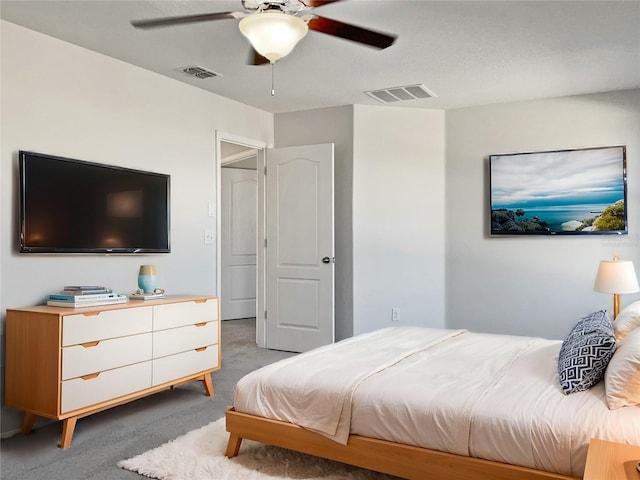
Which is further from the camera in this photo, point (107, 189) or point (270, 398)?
point (107, 189)

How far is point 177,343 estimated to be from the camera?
11.9 feet

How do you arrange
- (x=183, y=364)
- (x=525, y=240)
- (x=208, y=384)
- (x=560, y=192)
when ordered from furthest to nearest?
(x=525, y=240) → (x=560, y=192) → (x=208, y=384) → (x=183, y=364)

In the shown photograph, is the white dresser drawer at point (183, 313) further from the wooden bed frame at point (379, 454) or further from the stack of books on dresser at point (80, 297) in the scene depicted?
the wooden bed frame at point (379, 454)

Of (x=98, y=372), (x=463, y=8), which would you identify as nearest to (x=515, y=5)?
(x=463, y=8)

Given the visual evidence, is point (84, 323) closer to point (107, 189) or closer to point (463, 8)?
point (107, 189)

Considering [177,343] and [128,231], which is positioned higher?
[128,231]

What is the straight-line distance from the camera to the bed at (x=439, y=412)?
6.36 feet

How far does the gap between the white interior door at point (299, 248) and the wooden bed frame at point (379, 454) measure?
2.65 m

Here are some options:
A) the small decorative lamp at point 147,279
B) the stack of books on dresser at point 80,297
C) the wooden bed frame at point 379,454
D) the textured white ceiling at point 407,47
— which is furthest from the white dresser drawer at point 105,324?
the textured white ceiling at point 407,47

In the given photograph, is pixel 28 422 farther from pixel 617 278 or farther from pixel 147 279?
pixel 617 278

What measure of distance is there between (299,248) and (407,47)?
2.40 metres

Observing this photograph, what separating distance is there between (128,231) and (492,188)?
334 cm

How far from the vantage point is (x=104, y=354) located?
3.10 meters

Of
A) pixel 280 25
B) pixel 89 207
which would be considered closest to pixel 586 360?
pixel 280 25
